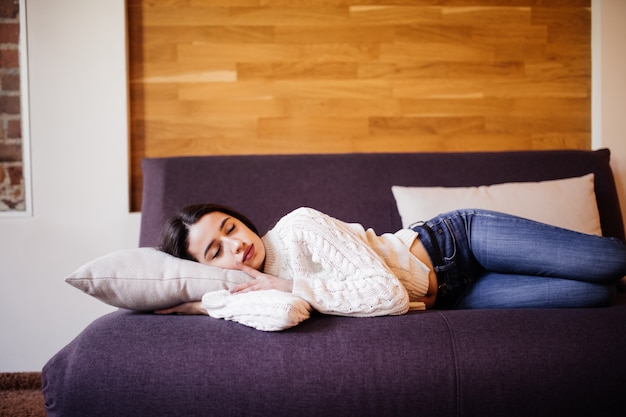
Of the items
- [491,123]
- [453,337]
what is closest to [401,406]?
[453,337]

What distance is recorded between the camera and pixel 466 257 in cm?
179

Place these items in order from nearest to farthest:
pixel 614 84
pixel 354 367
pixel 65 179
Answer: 1. pixel 354 367
2. pixel 65 179
3. pixel 614 84

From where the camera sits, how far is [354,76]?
101 inches

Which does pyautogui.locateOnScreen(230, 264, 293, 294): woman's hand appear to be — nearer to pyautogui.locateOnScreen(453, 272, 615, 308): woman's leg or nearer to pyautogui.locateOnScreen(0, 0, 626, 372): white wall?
pyautogui.locateOnScreen(453, 272, 615, 308): woman's leg

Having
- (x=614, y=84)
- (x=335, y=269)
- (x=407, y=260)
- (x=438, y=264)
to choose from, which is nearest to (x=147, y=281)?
(x=335, y=269)

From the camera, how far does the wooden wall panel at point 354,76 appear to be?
254cm

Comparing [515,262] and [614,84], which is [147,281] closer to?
[515,262]

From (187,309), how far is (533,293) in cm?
106

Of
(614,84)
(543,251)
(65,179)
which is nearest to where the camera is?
(543,251)

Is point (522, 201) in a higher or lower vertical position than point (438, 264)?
higher

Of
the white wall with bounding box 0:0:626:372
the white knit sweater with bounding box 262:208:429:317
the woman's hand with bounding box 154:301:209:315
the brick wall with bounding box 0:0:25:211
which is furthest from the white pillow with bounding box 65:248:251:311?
the brick wall with bounding box 0:0:25:211

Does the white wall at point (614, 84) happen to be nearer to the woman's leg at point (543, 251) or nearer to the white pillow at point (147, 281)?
the woman's leg at point (543, 251)

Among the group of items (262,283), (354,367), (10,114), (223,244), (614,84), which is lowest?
(354,367)

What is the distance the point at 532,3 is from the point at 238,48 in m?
1.46
